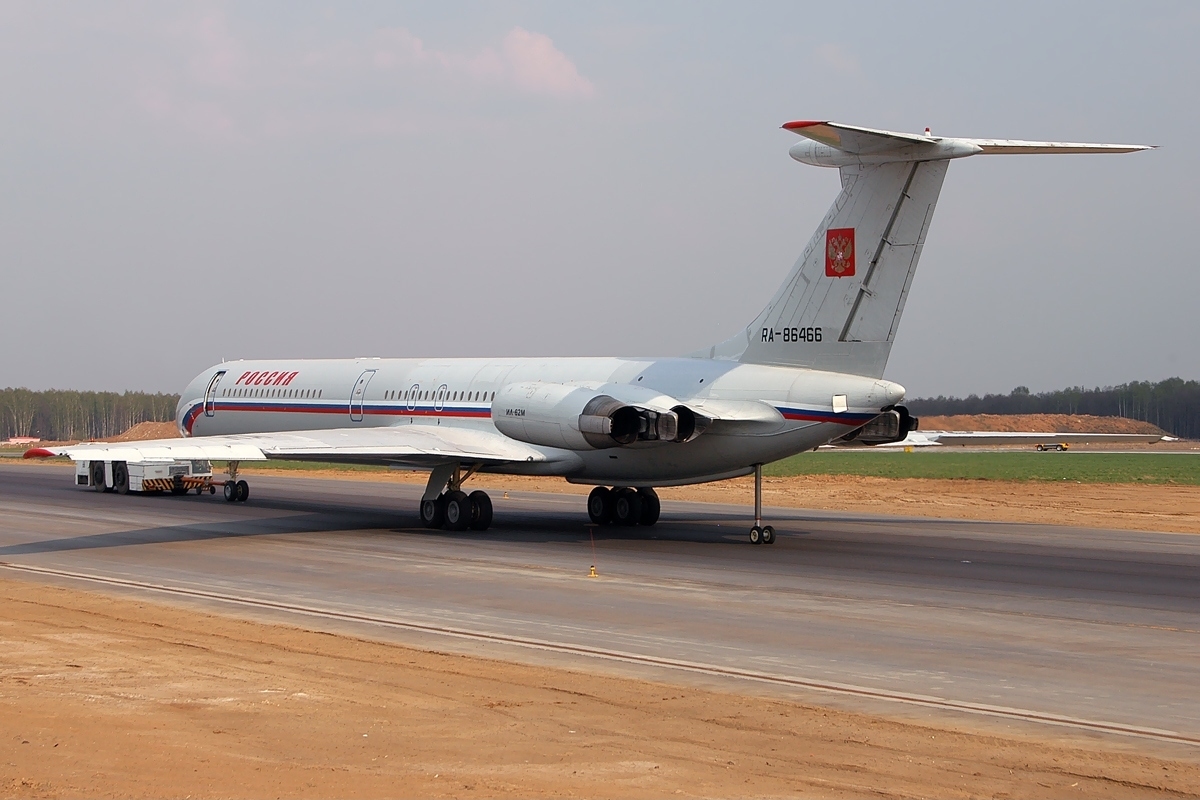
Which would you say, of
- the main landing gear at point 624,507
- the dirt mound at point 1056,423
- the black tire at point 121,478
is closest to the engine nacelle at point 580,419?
the main landing gear at point 624,507

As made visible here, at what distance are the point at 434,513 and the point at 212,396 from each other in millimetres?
11574

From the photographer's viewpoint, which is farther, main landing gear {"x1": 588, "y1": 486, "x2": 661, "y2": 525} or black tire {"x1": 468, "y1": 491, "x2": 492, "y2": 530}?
main landing gear {"x1": 588, "y1": 486, "x2": 661, "y2": 525}

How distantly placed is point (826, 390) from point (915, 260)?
8.35 ft

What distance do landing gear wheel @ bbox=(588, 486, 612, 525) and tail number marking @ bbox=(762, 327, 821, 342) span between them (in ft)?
19.8

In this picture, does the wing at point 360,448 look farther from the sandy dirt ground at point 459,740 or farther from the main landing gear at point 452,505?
the sandy dirt ground at point 459,740

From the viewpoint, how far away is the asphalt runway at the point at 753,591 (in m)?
10.7

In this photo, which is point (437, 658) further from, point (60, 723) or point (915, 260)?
point (915, 260)

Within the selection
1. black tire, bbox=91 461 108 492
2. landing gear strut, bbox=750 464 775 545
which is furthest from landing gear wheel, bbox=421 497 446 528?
black tire, bbox=91 461 108 492

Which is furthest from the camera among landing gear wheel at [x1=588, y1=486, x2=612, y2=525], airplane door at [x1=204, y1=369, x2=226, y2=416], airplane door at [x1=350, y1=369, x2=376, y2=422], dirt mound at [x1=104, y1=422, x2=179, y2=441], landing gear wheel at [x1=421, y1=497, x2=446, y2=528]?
dirt mound at [x1=104, y1=422, x2=179, y2=441]

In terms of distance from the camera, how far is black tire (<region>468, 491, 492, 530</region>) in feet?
80.1

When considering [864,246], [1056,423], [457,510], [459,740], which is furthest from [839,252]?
[1056,423]

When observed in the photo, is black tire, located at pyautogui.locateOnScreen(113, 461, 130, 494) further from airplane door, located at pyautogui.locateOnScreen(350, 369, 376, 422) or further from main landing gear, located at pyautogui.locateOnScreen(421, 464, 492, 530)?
main landing gear, located at pyautogui.locateOnScreen(421, 464, 492, 530)

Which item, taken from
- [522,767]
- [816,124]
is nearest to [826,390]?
[816,124]

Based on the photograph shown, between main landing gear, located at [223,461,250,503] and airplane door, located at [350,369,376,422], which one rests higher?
airplane door, located at [350,369,376,422]
